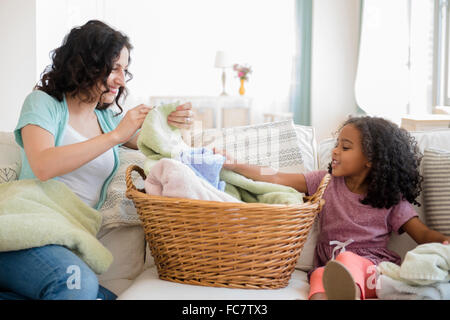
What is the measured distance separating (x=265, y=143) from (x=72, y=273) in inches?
30.5

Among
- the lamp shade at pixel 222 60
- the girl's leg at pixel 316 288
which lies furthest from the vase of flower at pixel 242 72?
the girl's leg at pixel 316 288

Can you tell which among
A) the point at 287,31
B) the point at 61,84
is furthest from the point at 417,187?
the point at 287,31

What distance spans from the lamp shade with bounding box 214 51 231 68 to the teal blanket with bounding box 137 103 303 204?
406 centimetres

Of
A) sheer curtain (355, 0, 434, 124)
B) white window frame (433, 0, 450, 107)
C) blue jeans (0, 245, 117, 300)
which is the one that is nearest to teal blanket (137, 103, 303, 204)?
blue jeans (0, 245, 117, 300)

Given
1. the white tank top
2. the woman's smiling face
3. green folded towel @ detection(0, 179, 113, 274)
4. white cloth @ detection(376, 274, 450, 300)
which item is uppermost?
the woman's smiling face

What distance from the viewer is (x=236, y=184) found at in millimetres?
1420

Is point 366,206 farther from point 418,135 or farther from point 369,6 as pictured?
A: point 369,6

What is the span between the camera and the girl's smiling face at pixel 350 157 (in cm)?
147

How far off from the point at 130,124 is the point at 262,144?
1.53 ft

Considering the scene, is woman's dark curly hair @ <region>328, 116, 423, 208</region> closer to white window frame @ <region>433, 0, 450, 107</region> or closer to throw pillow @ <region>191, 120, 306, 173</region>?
throw pillow @ <region>191, 120, 306, 173</region>

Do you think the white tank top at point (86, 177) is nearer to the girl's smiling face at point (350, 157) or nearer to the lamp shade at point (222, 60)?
the girl's smiling face at point (350, 157)

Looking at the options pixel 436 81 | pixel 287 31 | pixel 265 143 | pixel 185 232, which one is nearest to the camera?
pixel 185 232

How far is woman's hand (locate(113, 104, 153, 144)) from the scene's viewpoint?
137 centimetres

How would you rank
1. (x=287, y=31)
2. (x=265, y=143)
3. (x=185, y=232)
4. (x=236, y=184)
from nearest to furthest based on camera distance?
(x=185, y=232) < (x=236, y=184) < (x=265, y=143) < (x=287, y=31)
